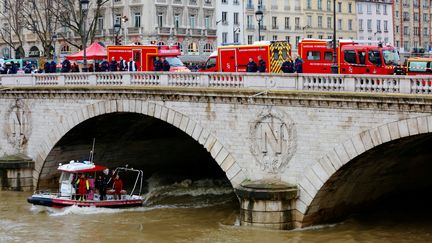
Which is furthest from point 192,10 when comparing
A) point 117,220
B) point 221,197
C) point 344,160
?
point 344,160

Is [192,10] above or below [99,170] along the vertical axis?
above

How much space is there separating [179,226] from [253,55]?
1149cm

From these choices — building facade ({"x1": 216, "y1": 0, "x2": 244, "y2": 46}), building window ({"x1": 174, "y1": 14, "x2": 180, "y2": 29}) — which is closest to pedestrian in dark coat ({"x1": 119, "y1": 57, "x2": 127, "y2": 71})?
building window ({"x1": 174, "y1": 14, "x2": 180, "y2": 29})

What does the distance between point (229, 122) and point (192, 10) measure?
185ft

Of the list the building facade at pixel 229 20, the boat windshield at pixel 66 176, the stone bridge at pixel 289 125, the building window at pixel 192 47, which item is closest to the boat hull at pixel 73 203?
the boat windshield at pixel 66 176

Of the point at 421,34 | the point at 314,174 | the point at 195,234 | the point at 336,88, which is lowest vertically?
the point at 195,234

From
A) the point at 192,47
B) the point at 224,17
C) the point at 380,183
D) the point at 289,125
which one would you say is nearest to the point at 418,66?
the point at 380,183

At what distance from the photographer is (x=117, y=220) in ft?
126

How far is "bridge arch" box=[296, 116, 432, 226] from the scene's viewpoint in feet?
96.8

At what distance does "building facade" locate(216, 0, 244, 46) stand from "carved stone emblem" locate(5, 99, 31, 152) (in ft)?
159

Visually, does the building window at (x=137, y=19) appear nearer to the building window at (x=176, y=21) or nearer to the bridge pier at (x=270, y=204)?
the building window at (x=176, y=21)

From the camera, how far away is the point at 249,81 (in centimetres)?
3484

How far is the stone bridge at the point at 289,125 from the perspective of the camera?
100.0 ft

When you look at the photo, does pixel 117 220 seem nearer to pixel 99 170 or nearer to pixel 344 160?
pixel 99 170
